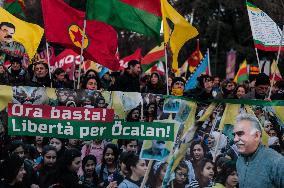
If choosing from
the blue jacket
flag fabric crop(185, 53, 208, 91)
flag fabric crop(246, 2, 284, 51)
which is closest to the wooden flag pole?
the blue jacket

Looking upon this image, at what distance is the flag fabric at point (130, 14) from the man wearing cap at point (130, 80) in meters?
1.67

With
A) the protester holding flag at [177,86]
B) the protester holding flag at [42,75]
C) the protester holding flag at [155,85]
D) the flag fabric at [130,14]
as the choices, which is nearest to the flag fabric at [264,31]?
the protester holding flag at [177,86]

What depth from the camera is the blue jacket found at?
4824mm

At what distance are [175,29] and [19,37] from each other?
9.22 feet

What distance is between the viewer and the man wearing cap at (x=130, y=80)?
8883 millimetres

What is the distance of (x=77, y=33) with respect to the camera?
7.33 m

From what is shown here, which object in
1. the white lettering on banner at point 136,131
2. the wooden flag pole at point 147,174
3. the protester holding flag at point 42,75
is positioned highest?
the protester holding flag at point 42,75

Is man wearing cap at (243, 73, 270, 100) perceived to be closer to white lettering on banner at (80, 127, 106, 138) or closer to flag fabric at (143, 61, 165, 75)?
white lettering on banner at (80, 127, 106, 138)

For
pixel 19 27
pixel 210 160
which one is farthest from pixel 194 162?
pixel 19 27

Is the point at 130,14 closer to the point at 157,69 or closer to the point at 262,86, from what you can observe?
the point at 262,86

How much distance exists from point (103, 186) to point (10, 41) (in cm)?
350

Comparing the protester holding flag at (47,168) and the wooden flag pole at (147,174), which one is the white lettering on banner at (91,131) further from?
the wooden flag pole at (147,174)

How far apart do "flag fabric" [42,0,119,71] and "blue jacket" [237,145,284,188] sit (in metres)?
2.91

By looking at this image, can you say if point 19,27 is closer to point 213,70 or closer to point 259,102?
point 259,102
